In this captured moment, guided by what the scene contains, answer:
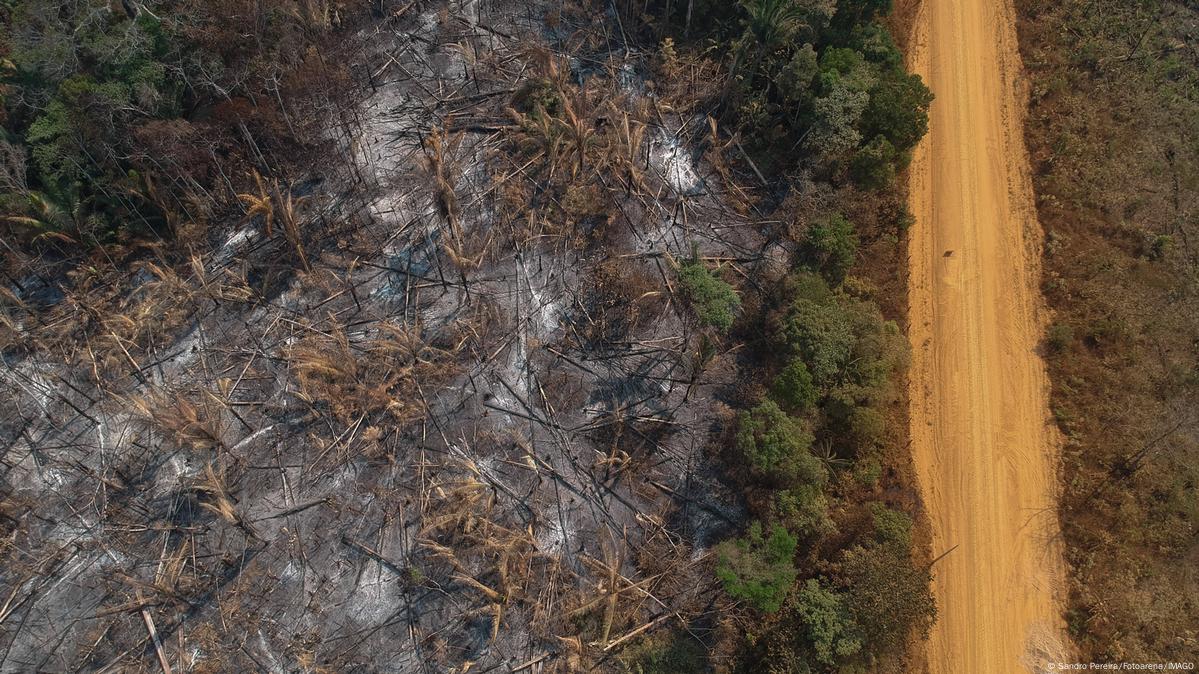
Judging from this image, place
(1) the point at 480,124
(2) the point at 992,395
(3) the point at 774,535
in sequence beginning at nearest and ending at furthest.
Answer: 1. (3) the point at 774,535
2. (2) the point at 992,395
3. (1) the point at 480,124

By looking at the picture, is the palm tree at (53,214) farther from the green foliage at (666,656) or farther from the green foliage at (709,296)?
the green foliage at (666,656)

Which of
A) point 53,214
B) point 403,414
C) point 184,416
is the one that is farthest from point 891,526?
point 53,214

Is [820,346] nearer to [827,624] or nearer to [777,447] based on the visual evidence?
[777,447]

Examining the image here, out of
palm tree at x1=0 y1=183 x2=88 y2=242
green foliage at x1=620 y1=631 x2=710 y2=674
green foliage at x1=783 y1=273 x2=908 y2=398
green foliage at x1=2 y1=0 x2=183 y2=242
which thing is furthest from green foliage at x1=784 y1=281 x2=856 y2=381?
palm tree at x1=0 y1=183 x2=88 y2=242

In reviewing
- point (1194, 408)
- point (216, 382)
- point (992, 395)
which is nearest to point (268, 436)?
point (216, 382)

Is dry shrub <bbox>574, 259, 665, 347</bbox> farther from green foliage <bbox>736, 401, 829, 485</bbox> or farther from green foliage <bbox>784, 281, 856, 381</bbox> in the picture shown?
green foliage <bbox>736, 401, 829, 485</bbox>

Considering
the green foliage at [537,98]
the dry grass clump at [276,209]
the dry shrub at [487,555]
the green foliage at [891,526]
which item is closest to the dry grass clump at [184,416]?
the dry grass clump at [276,209]

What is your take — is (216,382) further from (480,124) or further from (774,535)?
(774,535)
